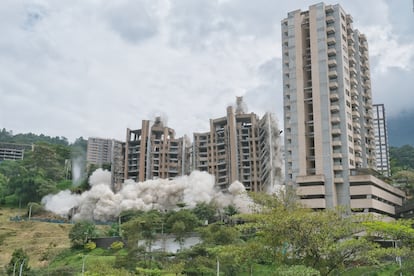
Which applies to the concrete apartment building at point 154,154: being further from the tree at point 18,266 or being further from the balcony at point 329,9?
the tree at point 18,266

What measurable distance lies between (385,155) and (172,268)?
72.5 meters

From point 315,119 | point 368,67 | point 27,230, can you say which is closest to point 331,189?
point 315,119

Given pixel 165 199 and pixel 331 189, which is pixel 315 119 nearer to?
pixel 331 189

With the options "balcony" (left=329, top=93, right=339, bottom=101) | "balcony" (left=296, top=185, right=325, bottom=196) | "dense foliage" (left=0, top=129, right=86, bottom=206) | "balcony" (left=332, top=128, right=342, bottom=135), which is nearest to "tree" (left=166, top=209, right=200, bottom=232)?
"balcony" (left=296, top=185, right=325, bottom=196)

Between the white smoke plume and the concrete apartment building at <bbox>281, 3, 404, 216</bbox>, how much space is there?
59.2ft

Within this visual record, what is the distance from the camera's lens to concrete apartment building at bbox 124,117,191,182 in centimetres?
8662

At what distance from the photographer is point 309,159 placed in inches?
2197

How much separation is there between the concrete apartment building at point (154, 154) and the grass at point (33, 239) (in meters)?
22.4

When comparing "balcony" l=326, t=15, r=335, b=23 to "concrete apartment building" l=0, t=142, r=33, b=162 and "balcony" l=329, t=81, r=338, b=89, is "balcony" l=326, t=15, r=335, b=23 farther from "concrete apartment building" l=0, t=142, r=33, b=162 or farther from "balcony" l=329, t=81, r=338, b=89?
"concrete apartment building" l=0, t=142, r=33, b=162

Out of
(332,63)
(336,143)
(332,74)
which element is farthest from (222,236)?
(332,63)

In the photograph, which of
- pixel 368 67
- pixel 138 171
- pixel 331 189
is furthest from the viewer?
pixel 138 171

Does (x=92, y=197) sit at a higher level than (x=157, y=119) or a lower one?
lower

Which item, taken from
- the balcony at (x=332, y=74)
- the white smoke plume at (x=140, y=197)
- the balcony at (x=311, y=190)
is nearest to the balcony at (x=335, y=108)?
the balcony at (x=332, y=74)

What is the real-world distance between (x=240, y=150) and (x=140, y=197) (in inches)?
730
